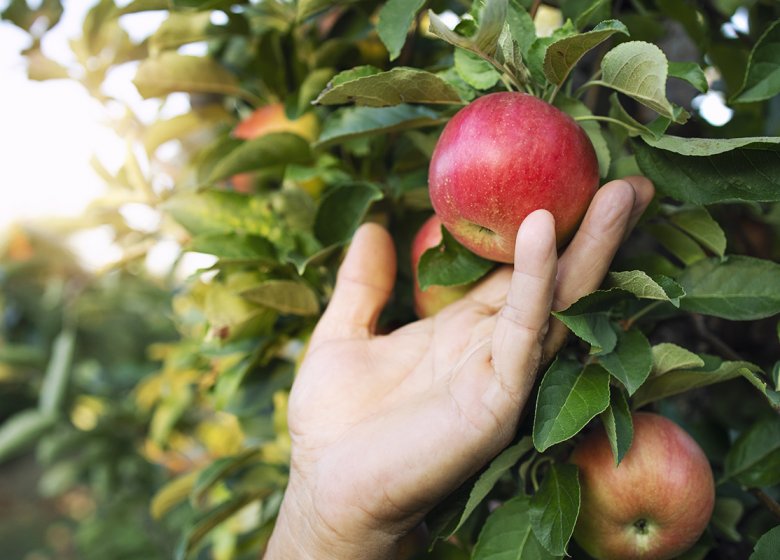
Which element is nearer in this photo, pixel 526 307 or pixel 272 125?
pixel 526 307

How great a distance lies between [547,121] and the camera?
0.56 meters

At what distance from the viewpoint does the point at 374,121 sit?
74cm

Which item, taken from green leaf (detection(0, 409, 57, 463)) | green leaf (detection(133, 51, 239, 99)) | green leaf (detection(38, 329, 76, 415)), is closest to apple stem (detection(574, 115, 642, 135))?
green leaf (detection(133, 51, 239, 99))

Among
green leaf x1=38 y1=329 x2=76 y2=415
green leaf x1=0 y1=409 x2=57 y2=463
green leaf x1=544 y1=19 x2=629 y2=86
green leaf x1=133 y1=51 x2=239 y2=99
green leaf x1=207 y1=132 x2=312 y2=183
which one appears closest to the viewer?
green leaf x1=544 y1=19 x2=629 y2=86

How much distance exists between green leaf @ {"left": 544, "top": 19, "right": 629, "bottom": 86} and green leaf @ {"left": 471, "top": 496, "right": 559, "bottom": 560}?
41 centimetres

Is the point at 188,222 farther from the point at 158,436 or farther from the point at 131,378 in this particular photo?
the point at 131,378

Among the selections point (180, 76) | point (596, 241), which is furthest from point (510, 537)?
point (180, 76)

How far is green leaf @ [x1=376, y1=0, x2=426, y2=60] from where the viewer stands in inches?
24.5

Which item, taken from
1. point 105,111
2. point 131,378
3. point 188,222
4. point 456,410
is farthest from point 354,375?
Answer: point 131,378

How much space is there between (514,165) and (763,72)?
309 mm

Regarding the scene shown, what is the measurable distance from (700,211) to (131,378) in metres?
2.48

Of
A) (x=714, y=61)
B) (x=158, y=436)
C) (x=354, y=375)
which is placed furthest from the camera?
(x=158, y=436)

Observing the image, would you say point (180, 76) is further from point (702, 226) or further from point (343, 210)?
point (702, 226)

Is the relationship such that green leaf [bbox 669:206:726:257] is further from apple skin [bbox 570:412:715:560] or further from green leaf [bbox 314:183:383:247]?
green leaf [bbox 314:183:383:247]
